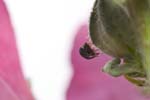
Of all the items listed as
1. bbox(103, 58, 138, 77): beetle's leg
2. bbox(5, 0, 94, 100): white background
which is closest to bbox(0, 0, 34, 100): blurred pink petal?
bbox(5, 0, 94, 100): white background

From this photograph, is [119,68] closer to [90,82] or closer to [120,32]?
[120,32]

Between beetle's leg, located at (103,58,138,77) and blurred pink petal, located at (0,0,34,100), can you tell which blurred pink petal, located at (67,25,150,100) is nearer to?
blurred pink petal, located at (0,0,34,100)

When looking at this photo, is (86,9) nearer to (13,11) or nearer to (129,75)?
(13,11)

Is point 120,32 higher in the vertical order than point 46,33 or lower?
lower

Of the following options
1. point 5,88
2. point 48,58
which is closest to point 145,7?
point 5,88

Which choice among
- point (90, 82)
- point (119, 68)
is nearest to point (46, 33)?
point (90, 82)

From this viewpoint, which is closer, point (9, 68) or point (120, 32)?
point (120, 32)
